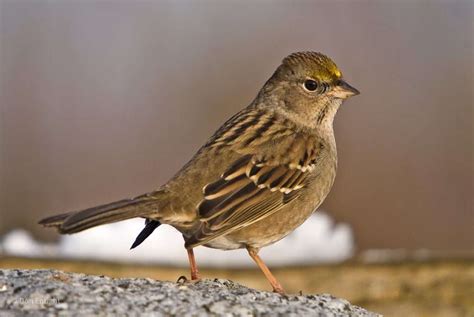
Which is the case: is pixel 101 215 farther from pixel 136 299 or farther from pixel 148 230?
pixel 136 299

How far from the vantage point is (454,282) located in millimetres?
6551

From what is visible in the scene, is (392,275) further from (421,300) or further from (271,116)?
(271,116)

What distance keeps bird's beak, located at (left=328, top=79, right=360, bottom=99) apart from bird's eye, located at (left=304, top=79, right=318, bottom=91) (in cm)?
10

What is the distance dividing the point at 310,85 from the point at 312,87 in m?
0.02

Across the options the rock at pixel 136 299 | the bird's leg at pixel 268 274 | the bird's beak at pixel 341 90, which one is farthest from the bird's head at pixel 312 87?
the rock at pixel 136 299

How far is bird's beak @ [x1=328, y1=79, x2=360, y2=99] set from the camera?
21.5ft

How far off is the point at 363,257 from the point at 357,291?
344 mm

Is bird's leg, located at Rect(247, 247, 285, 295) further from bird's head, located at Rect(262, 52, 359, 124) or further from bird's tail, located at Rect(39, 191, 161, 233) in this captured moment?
bird's head, located at Rect(262, 52, 359, 124)

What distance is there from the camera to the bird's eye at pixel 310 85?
21.9 ft

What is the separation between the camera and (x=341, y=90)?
6.59 metres

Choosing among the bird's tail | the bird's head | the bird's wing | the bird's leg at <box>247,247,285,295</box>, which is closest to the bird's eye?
the bird's head

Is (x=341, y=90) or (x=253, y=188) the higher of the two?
(x=341, y=90)

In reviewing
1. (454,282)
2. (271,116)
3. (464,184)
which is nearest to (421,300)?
(454,282)

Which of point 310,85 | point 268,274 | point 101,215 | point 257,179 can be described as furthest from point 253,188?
point 310,85
